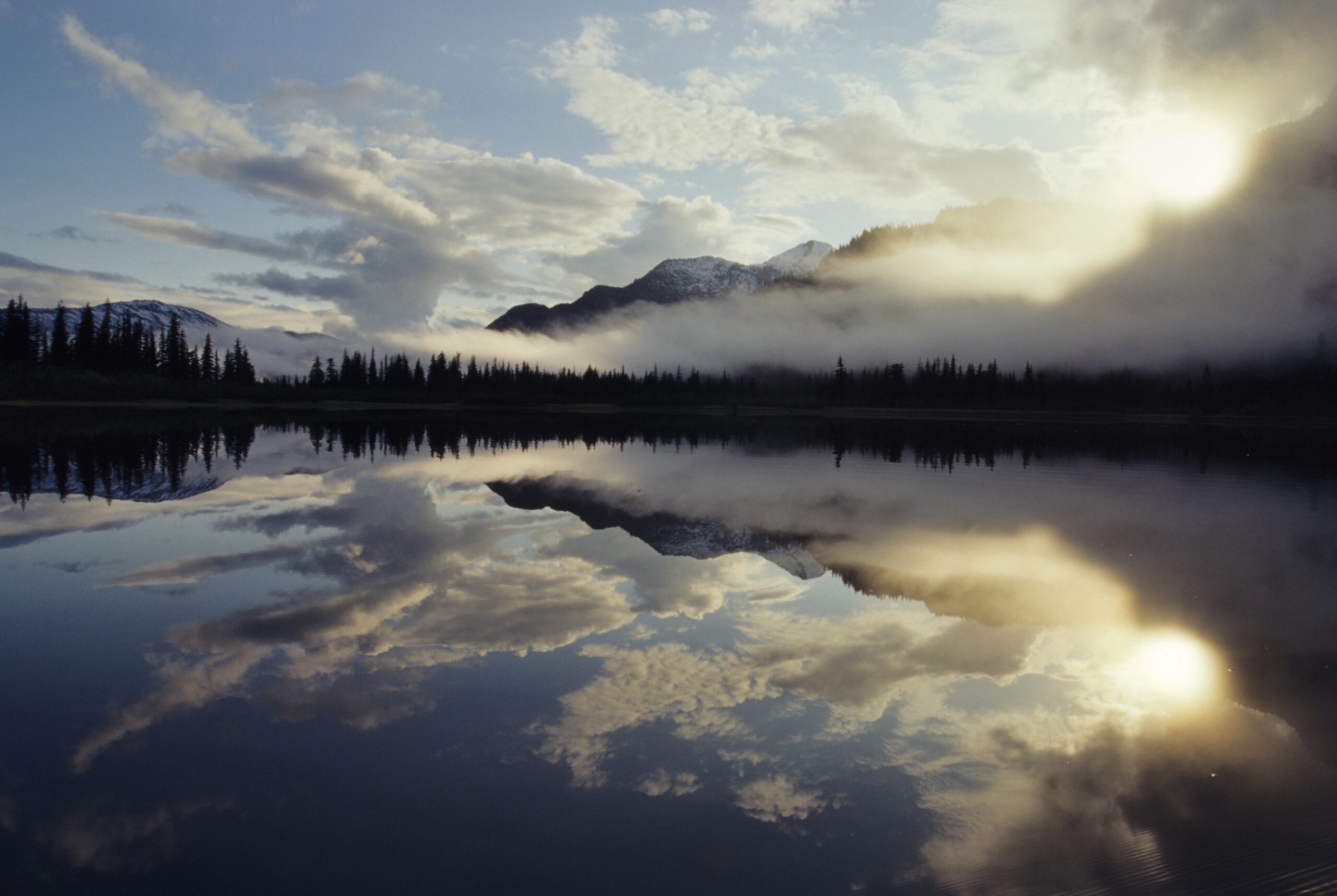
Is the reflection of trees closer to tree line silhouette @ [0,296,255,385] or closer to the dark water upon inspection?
the dark water

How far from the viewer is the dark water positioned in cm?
628

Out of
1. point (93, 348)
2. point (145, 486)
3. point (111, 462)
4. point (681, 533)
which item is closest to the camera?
point (681, 533)

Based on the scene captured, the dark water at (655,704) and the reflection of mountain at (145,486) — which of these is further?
the reflection of mountain at (145,486)

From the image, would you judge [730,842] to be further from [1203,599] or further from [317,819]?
[1203,599]

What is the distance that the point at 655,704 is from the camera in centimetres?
949

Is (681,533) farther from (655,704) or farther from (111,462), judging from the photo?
(111,462)

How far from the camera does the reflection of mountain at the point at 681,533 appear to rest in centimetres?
1869

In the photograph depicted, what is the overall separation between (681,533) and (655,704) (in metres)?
11.6

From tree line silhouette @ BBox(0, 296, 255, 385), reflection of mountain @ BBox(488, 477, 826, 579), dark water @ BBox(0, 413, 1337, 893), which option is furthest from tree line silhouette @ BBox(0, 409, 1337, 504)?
tree line silhouette @ BBox(0, 296, 255, 385)

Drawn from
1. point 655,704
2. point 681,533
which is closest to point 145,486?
point 681,533

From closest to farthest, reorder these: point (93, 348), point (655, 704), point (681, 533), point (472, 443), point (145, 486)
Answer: point (655, 704)
point (681, 533)
point (145, 486)
point (472, 443)
point (93, 348)

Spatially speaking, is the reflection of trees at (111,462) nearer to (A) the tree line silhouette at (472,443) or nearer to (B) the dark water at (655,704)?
(A) the tree line silhouette at (472,443)

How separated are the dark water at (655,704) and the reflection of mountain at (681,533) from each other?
7.3 inches

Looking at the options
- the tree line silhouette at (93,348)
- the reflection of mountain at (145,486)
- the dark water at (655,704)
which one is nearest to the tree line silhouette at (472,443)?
the reflection of mountain at (145,486)
